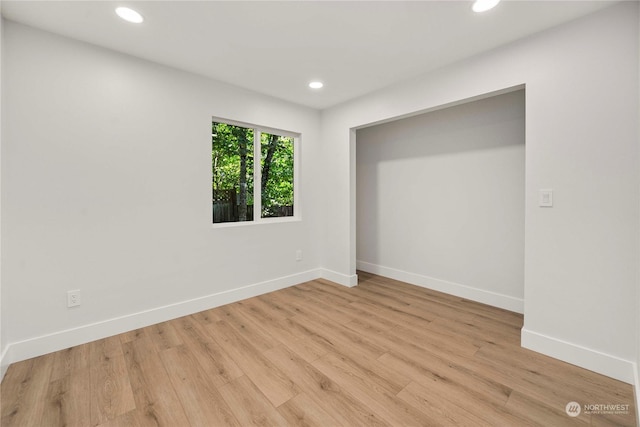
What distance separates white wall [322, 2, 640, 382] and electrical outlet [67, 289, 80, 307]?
3610 millimetres

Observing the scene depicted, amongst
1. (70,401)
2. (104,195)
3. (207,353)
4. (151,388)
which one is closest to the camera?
(70,401)

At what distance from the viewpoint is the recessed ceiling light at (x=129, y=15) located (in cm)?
190

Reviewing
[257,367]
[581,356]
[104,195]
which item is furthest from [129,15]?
[581,356]

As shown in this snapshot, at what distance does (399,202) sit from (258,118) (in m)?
2.20

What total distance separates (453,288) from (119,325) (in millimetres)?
3529

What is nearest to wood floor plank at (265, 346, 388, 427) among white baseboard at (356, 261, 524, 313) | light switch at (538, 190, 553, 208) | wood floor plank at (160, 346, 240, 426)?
wood floor plank at (160, 346, 240, 426)

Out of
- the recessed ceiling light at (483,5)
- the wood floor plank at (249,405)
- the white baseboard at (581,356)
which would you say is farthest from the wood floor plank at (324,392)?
the recessed ceiling light at (483,5)

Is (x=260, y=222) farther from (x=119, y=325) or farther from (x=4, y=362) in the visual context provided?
(x=4, y=362)

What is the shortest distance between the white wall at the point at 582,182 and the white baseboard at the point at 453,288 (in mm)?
810

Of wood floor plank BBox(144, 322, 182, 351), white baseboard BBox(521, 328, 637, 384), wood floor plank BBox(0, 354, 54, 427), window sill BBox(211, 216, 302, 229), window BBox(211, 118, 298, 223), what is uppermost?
window BBox(211, 118, 298, 223)

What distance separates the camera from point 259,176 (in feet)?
11.6

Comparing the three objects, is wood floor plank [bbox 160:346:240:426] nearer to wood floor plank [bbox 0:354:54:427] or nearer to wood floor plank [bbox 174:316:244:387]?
wood floor plank [bbox 174:316:244:387]

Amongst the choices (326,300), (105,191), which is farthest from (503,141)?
(105,191)

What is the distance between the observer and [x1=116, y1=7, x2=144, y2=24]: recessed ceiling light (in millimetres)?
1901
